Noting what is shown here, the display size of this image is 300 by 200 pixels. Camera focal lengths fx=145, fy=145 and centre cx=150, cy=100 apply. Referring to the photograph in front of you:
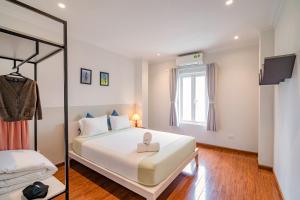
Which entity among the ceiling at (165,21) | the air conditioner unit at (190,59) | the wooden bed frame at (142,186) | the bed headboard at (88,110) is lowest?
the wooden bed frame at (142,186)

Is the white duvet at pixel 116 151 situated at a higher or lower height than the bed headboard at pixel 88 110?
lower

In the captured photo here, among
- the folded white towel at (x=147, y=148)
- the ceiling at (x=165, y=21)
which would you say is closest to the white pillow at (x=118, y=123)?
the folded white towel at (x=147, y=148)

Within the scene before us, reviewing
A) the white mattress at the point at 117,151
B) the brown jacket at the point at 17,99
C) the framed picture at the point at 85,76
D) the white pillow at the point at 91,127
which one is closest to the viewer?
the brown jacket at the point at 17,99

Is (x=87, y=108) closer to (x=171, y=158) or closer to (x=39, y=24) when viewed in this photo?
(x=39, y=24)

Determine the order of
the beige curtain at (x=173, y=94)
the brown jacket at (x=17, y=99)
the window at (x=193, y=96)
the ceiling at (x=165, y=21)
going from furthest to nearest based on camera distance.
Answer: the beige curtain at (x=173, y=94), the window at (x=193, y=96), the ceiling at (x=165, y=21), the brown jacket at (x=17, y=99)

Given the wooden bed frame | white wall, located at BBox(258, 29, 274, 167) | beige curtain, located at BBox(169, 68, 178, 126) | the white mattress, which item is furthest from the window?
the wooden bed frame

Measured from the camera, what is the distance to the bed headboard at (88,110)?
2951 millimetres

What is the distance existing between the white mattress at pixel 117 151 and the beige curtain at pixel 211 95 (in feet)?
4.39

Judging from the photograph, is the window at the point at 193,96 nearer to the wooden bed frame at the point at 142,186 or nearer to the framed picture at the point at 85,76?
the wooden bed frame at the point at 142,186

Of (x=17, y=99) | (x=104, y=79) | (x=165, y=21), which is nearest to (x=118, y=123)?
(x=104, y=79)

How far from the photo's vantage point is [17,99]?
4.26 ft

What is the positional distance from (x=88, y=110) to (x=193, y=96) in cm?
292

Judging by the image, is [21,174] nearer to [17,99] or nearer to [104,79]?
[17,99]

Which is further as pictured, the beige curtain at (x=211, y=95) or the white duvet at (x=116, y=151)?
the beige curtain at (x=211, y=95)
